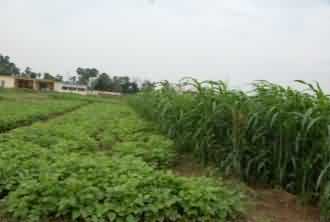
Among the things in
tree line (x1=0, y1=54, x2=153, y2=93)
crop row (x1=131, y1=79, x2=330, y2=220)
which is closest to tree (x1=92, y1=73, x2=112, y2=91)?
tree line (x1=0, y1=54, x2=153, y2=93)

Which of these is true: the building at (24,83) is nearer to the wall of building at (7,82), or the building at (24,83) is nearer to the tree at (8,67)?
the wall of building at (7,82)

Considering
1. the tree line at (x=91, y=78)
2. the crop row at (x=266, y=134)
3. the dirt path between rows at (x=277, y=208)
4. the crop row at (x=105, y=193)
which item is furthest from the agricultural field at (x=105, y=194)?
the tree line at (x=91, y=78)

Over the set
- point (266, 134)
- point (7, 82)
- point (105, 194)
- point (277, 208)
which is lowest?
point (277, 208)

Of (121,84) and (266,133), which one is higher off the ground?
(121,84)

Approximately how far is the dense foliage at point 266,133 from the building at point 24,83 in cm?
4564

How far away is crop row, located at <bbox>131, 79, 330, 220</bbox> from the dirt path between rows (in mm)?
123

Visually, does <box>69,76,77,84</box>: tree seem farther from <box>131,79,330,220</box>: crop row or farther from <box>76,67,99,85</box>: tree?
<box>131,79,330,220</box>: crop row

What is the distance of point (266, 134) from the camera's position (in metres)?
3.35

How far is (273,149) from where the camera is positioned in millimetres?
3256

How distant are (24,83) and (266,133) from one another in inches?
2072

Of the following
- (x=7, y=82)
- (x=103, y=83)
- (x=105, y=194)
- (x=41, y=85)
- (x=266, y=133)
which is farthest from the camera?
(x=41, y=85)

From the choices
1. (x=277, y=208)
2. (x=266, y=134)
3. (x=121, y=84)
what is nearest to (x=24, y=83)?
(x=121, y=84)

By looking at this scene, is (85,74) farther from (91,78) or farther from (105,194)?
(105,194)

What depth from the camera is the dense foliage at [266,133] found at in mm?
2887
